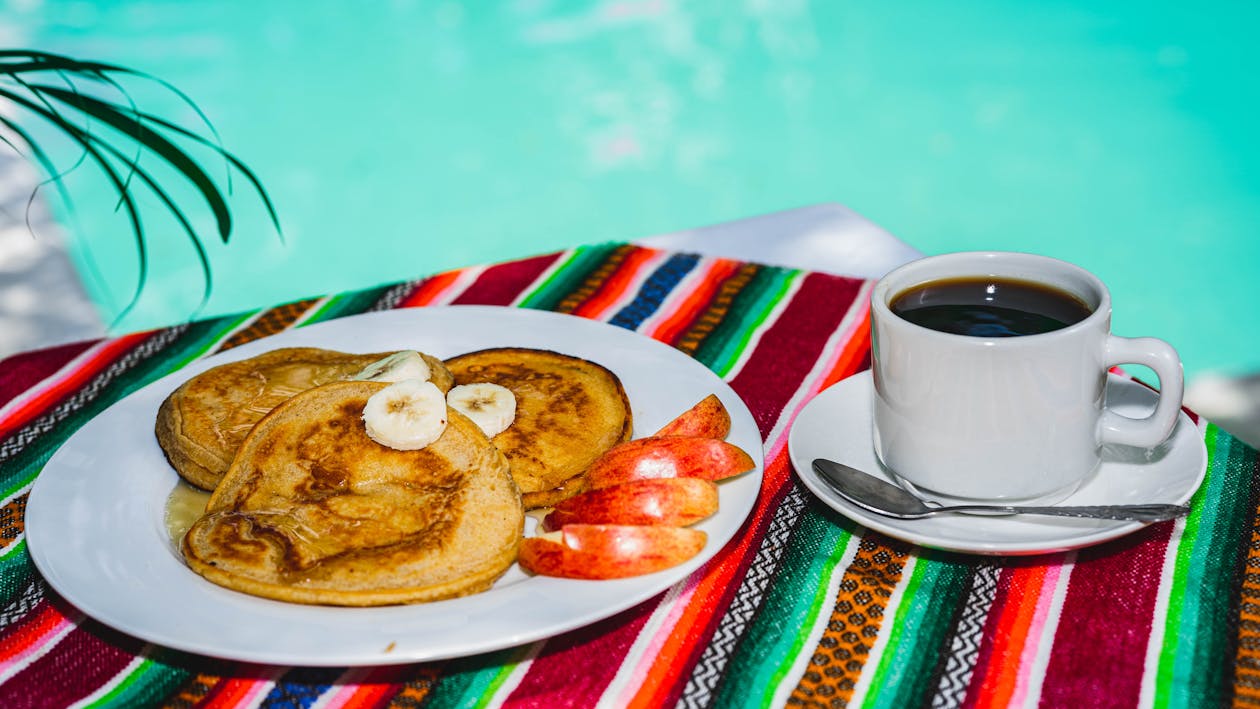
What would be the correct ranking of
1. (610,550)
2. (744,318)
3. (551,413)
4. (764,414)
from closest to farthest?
(610,550) < (551,413) < (764,414) < (744,318)

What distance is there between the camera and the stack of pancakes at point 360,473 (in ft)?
3.08

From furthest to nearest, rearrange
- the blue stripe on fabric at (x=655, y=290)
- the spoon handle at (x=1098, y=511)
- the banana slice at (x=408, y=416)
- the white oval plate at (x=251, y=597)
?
the blue stripe on fabric at (x=655, y=290) < the banana slice at (x=408, y=416) < the spoon handle at (x=1098, y=511) < the white oval plate at (x=251, y=597)

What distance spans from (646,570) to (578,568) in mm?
56

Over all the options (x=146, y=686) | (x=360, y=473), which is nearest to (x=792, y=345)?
(x=360, y=473)

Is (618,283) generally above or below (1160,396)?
below

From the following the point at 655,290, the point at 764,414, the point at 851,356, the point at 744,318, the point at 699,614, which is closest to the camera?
the point at 699,614

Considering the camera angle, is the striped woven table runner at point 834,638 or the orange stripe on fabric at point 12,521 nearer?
the striped woven table runner at point 834,638

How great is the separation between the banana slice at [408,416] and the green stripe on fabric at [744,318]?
48 centimetres

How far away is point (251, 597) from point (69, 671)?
201mm

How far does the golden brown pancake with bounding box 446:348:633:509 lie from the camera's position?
43.7 inches

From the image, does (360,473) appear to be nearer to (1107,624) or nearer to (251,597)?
(251,597)

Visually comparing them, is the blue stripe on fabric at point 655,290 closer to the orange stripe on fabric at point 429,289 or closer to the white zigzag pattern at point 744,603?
the orange stripe on fabric at point 429,289

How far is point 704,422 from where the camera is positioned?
112 centimetres

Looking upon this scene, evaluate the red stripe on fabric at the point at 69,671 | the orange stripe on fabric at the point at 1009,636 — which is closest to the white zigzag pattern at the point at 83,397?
the red stripe on fabric at the point at 69,671
